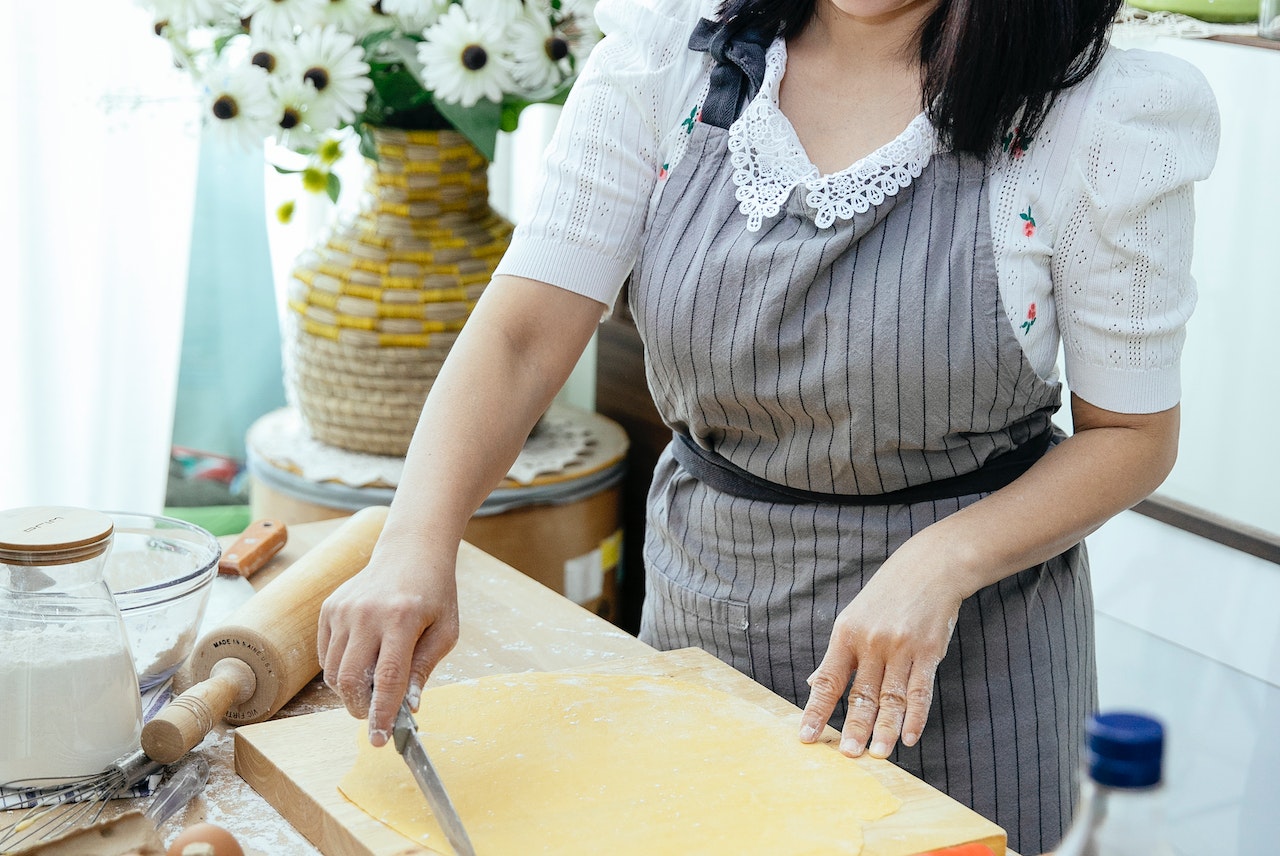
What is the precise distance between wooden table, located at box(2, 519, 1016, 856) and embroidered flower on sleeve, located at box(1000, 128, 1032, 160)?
494 mm

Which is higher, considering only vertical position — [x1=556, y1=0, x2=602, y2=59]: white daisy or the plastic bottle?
[x1=556, y1=0, x2=602, y2=59]: white daisy

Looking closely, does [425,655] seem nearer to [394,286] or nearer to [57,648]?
[57,648]

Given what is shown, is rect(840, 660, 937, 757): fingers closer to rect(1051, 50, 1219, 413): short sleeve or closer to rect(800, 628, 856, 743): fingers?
rect(800, 628, 856, 743): fingers

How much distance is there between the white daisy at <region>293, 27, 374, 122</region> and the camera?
1496 mm

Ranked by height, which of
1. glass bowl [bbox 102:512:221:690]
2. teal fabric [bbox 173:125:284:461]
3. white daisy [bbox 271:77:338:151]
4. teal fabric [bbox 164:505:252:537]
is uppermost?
white daisy [bbox 271:77:338:151]

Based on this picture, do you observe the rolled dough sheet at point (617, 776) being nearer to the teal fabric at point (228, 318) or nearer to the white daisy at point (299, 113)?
the white daisy at point (299, 113)

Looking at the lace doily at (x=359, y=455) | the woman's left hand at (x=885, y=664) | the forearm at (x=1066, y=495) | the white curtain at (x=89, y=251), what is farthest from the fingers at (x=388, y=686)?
the white curtain at (x=89, y=251)

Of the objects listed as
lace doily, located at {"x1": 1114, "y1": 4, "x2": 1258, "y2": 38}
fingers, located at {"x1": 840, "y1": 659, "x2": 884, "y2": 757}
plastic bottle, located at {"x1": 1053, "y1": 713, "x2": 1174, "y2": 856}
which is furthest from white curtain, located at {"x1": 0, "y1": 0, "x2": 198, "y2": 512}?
plastic bottle, located at {"x1": 1053, "y1": 713, "x2": 1174, "y2": 856}

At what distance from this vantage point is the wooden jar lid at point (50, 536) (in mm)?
777

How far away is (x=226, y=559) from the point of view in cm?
122

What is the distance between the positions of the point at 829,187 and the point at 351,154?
1.44m

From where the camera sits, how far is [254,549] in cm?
124

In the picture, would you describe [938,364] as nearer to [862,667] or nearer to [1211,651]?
[862,667]

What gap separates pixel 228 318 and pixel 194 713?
1.65 metres
